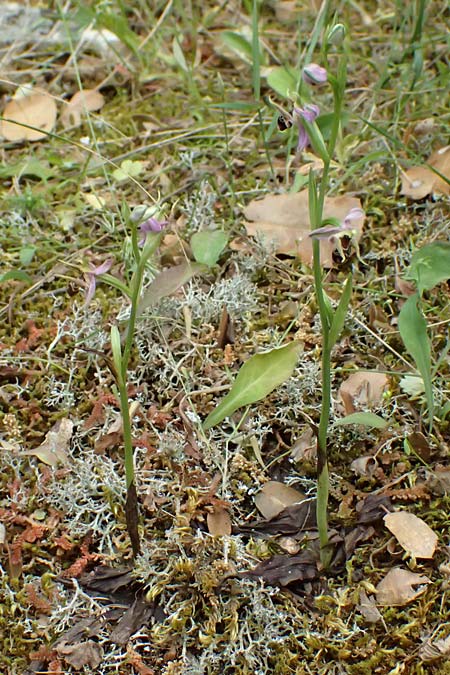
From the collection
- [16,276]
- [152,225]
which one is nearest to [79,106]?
[16,276]

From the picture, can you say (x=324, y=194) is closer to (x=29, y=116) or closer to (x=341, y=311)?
(x=341, y=311)

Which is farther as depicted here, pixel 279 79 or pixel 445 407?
pixel 279 79

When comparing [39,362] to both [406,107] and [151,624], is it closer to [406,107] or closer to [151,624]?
Answer: [151,624]

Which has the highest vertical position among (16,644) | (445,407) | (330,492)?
(445,407)

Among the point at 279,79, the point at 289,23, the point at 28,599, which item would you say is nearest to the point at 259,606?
the point at 28,599

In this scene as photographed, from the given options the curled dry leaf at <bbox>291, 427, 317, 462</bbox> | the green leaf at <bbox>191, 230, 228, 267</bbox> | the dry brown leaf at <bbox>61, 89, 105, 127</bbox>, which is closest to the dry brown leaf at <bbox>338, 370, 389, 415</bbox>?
the curled dry leaf at <bbox>291, 427, 317, 462</bbox>

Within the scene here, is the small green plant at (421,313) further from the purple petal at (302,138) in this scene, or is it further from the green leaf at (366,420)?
the purple petal at (302,138)

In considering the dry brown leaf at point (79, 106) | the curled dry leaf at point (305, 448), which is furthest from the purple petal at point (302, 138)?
the dry brown leaf at point (79, 106)

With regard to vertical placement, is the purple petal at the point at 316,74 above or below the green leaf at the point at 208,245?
above
